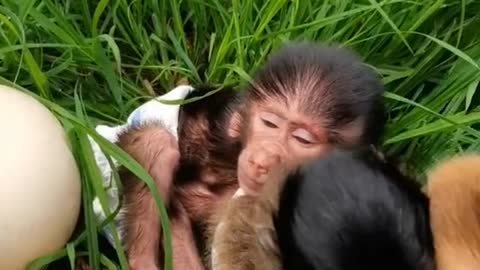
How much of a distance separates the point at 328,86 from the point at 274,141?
5.5 inches

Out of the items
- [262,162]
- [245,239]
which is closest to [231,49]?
[262,162]

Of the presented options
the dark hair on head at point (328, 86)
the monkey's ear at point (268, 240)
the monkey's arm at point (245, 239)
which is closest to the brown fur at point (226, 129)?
the dark hair on head at point (328, 86)

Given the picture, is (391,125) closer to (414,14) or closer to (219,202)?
(414,14)

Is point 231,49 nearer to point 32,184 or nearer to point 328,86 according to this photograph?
point 328,86

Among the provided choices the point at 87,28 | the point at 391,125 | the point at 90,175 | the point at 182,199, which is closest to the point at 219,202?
the point at 182,199

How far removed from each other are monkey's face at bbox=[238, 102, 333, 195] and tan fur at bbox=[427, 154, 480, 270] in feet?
1.15

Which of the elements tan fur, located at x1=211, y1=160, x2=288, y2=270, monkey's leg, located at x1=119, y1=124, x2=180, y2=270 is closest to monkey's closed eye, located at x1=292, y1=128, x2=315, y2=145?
tan fur, located at x1=211, y1=160, x2=288, y2=270

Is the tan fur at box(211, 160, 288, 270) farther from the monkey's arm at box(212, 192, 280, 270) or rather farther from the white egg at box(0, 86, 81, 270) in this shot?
the white egg at box(0, 86, 81, 270)

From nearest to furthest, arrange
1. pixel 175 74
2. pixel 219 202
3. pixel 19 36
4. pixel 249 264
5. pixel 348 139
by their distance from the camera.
A: pixel 249 264 → pixel 348 139 → pixel 219 202 → pixel 19 36 → pixel 175 74

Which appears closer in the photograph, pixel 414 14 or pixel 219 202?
pixel 219 202

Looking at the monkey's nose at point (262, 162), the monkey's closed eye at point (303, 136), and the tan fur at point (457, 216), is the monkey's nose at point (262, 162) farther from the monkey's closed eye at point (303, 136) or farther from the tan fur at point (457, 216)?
the tan fur at point (457, 216)

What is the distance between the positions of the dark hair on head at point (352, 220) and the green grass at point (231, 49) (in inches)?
29.2

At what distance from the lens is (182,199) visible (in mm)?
2545

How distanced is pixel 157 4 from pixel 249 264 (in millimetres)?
1042
